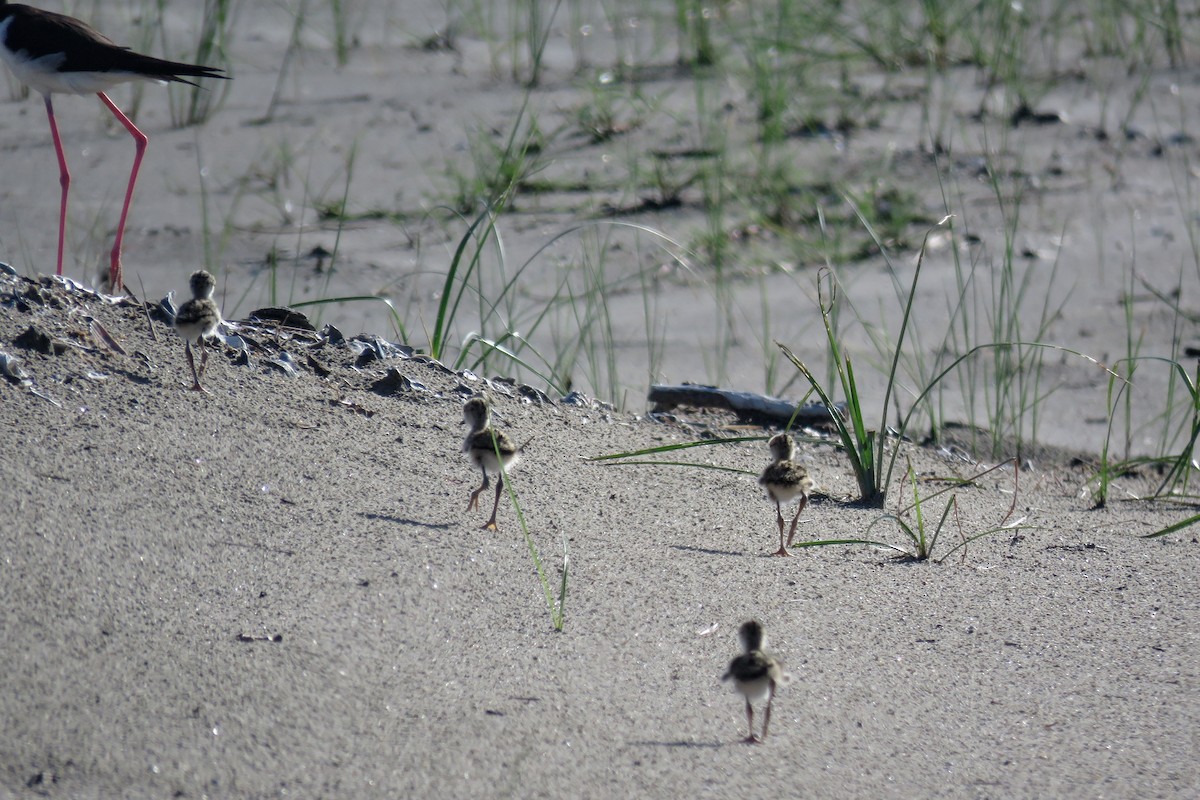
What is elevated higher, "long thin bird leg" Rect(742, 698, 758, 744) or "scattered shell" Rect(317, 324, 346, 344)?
"scattered shell" Rect(317, 324, 346, 344)

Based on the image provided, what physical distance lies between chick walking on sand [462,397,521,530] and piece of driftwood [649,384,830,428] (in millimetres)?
1177

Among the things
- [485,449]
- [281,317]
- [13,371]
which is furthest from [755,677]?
[281,317]

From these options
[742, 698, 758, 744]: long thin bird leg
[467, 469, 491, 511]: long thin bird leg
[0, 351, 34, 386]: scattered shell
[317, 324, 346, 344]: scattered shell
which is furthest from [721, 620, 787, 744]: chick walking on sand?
[317, 324, 346, 344]: scattered shell

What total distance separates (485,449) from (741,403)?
1.46 meters

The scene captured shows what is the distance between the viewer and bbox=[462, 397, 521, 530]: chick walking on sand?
3.18 m

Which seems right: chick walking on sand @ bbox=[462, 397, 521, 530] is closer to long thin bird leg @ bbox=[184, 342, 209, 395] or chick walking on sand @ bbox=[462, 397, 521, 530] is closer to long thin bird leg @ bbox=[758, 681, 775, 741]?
long thin bird leg @ bbox=[184, 342, 209, 395]

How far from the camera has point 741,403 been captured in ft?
14.6

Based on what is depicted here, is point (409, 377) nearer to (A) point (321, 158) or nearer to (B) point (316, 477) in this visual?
(B) point (316, 477)

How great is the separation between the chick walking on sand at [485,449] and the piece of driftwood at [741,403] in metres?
1.18

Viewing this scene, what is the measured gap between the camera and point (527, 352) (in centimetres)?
584

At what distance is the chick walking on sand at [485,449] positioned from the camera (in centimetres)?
318

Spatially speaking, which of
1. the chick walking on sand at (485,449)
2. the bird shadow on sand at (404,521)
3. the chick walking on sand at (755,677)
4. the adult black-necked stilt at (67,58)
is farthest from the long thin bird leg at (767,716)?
the adult black-necked stilt at (67,58)

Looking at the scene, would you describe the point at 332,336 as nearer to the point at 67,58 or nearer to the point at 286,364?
the point at 286,364

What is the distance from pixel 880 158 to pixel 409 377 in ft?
15.0
